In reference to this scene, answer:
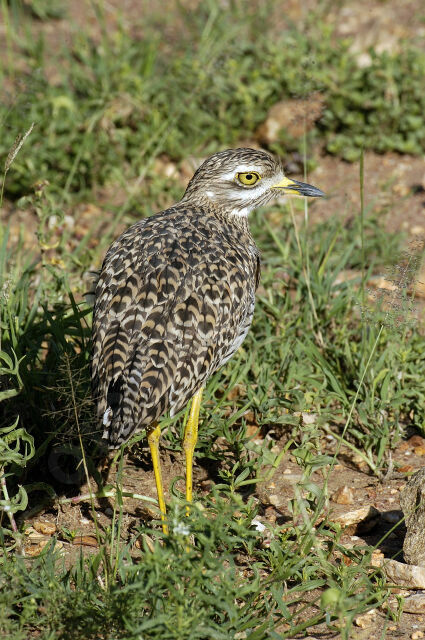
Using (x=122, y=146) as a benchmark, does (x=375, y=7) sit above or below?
above

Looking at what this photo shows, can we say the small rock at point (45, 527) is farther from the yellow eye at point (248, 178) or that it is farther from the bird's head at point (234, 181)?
the yellow eye at point (248, 178)

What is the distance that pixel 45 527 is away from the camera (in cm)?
420

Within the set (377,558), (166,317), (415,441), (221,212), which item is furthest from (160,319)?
(415,441)

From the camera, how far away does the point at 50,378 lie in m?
4.52

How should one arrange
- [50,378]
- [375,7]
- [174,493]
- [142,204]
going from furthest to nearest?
1. [375,7]
2. [142,204]
3. [50,378]
4. [174,493]

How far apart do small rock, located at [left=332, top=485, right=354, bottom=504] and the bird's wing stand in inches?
35.8

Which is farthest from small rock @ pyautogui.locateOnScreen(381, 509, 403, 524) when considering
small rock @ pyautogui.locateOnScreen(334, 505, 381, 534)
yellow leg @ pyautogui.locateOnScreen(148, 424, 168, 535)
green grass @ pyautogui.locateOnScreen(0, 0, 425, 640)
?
yellow leg @ pyautogui.locateOnScreen(148, 424, 168, 535)

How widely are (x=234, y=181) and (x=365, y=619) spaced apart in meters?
2.42

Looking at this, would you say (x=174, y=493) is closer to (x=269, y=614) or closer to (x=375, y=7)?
(x=269, y=614)

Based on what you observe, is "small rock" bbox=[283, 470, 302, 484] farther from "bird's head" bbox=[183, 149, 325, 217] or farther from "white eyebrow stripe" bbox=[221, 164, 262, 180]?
"white eyebrow stripe" bbox=[221, 164, 262, 180]

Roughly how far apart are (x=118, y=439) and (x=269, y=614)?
93cm

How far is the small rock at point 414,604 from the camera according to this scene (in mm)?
3641

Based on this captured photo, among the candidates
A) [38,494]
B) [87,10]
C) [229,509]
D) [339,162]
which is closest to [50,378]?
[38,494]

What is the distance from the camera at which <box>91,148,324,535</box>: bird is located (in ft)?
12.3
